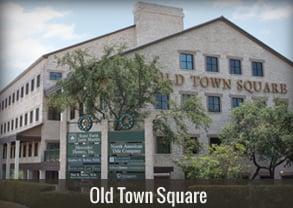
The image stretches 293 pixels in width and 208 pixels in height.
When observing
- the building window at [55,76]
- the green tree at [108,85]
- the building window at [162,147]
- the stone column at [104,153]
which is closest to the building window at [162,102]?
the building window at [162,147]

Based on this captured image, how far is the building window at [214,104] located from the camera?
1234 inches

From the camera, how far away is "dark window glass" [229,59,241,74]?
107 feet

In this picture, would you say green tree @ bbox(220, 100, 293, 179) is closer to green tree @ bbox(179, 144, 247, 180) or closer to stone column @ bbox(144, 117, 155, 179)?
green tree @ bbox(179, 144, 247, 180)

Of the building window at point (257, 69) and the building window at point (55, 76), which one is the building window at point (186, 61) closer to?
the building window at point (257, 69)

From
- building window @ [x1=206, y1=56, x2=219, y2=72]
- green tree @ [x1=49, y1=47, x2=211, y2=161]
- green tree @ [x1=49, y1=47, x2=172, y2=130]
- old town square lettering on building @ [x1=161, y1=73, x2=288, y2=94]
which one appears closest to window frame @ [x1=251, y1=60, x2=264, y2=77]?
old town square lettering on building @ [x1=161, y1=73, x2=288, y2=94]

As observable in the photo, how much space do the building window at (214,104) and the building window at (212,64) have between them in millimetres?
1981

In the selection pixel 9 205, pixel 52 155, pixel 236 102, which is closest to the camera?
pixel 9 205

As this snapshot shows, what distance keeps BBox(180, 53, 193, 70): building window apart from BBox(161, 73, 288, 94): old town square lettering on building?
68cm

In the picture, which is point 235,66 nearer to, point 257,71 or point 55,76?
point 257,71

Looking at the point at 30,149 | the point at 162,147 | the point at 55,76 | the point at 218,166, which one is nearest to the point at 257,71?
the point at 162,147

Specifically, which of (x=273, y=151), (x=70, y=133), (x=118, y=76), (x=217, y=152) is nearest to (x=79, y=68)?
(x=118, y=76)

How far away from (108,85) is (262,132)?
30.7 feet

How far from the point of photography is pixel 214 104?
104ft

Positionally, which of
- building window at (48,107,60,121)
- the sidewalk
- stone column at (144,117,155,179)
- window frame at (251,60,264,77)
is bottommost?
the sidewalk
